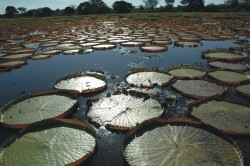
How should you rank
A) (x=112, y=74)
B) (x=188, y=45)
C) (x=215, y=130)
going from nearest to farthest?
(x=215, y=130) < (x=112, y=74) < (x=188, y=45)

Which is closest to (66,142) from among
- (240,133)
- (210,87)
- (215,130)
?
(215,130)

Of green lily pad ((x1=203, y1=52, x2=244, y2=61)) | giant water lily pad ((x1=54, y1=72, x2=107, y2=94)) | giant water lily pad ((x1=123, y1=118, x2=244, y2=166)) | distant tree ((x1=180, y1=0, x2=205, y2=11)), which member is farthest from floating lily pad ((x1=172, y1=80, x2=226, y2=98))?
distant tree ((x1=180, y1=0, x2=205, y2=11))

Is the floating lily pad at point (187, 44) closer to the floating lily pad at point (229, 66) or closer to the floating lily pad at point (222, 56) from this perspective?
the floating lily pad at point (222, 56)

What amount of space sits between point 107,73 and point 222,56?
10.4 ft

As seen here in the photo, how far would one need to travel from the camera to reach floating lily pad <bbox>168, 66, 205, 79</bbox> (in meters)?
4.66

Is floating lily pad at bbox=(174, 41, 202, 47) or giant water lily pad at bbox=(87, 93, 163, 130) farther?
floating lily pad at bbox=(174, 41, 202, 47)

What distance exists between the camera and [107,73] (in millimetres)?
5484

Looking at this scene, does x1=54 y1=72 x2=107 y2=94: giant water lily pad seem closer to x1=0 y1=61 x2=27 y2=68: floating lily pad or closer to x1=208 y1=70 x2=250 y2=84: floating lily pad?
x1=208 y1=70 x2=250 y2=84: floating lily pad

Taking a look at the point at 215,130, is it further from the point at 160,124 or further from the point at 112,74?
the point at 112,74

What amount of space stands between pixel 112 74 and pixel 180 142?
121 inches

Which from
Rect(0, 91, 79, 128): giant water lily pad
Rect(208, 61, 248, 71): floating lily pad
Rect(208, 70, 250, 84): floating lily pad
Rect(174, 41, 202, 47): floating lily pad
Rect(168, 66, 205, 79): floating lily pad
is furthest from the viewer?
Rect(174, 41, 202, 47): floating lily pad

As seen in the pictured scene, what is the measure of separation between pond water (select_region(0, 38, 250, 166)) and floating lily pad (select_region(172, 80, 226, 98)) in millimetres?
122

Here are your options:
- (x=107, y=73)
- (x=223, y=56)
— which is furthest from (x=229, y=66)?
(x=107, y=73)

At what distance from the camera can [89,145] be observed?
2.62 m
